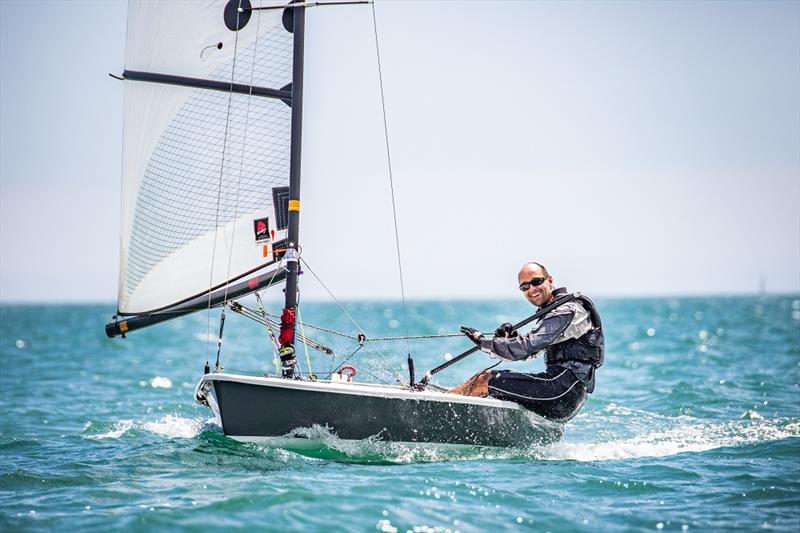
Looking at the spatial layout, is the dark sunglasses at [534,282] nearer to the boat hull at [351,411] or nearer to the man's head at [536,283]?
the man's head at [536,283]

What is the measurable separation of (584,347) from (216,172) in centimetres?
396

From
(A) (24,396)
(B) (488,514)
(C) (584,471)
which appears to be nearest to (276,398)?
(B) (488,514)

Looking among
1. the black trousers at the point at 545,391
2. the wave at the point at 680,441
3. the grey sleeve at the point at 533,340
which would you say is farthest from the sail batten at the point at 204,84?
the wave at the point at 680,441

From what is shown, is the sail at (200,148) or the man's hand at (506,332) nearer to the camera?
the man's hand at (506,332)

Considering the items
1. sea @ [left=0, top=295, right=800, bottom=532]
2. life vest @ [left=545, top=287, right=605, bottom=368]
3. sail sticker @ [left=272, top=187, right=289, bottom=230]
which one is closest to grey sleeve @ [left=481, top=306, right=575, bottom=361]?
life vest @ [left=545, top=287, right=605, bottom=368]

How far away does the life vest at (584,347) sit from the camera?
7.13 metres

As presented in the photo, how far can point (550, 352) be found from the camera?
7.25 metres

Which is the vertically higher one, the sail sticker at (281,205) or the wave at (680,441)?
the sail sticker at (281,205)

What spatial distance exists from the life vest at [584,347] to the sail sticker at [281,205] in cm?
281

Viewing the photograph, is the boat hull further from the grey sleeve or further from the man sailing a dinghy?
the grey sleeve


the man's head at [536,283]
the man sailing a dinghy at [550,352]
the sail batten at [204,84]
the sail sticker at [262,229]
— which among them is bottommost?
the man sailing a dinghy at [550,352]

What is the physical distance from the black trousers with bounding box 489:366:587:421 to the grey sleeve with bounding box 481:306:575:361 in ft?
0.97

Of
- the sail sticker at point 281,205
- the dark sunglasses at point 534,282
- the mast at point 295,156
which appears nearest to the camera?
the dark sunglasses at point 534,282

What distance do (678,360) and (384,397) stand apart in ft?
40.8
